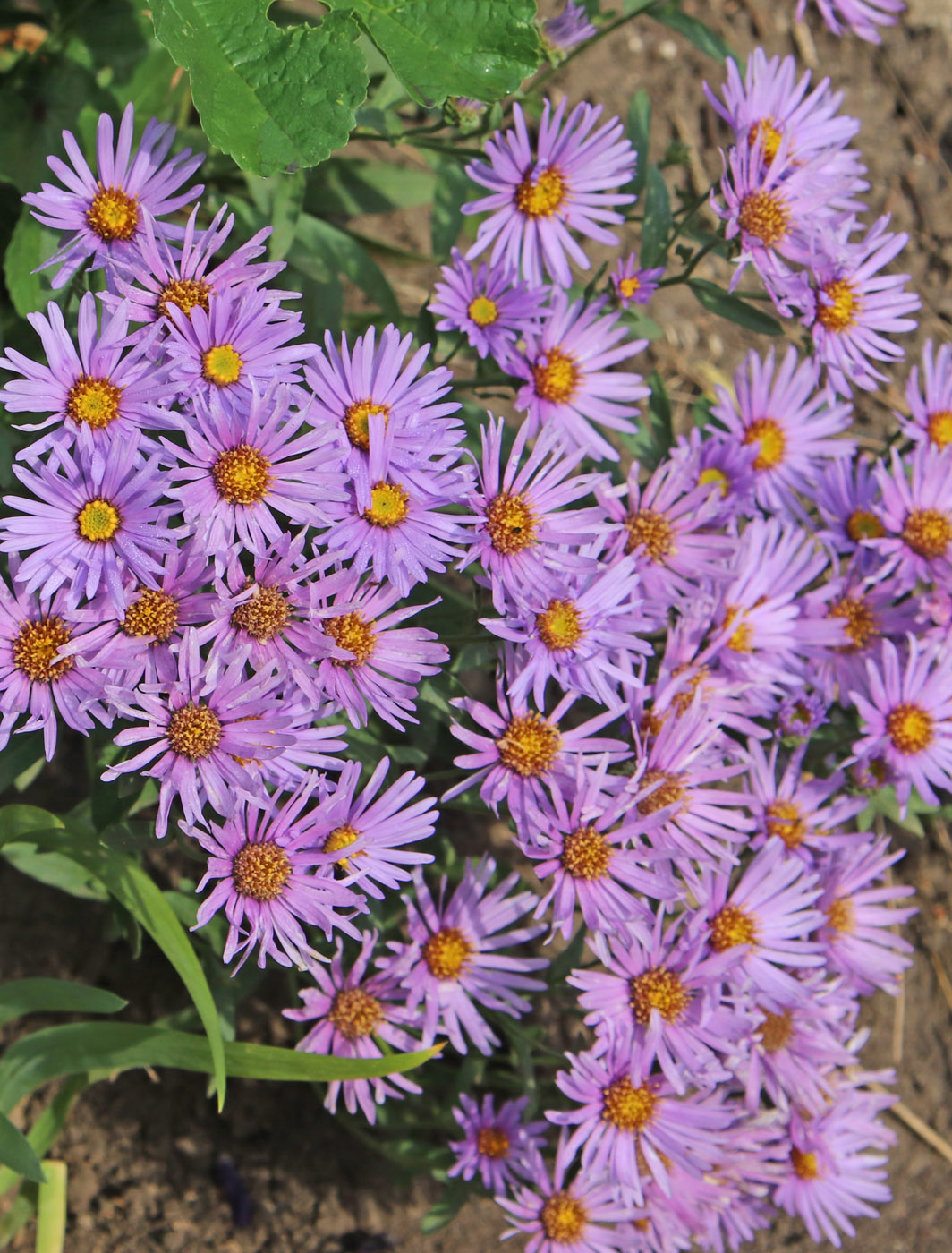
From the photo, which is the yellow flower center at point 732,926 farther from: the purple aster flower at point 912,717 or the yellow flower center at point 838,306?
the yellow flower center at point 838,306

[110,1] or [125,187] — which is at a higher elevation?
[110,1]

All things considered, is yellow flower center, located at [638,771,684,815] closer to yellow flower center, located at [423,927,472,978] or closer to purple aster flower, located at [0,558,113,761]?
yellow flower center, located at [423,927,472,978]

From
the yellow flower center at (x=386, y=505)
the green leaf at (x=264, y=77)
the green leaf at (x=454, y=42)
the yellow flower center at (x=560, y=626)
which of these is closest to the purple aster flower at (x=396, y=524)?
the yellow flower center at (x=386, y=505)

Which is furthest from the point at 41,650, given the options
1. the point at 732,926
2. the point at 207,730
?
the point at 732,926

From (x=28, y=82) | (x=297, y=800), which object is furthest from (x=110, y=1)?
(x=297, y=800)

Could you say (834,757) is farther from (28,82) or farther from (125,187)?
(28,82)

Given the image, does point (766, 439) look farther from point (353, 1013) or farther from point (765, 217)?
point (353, 1013)
